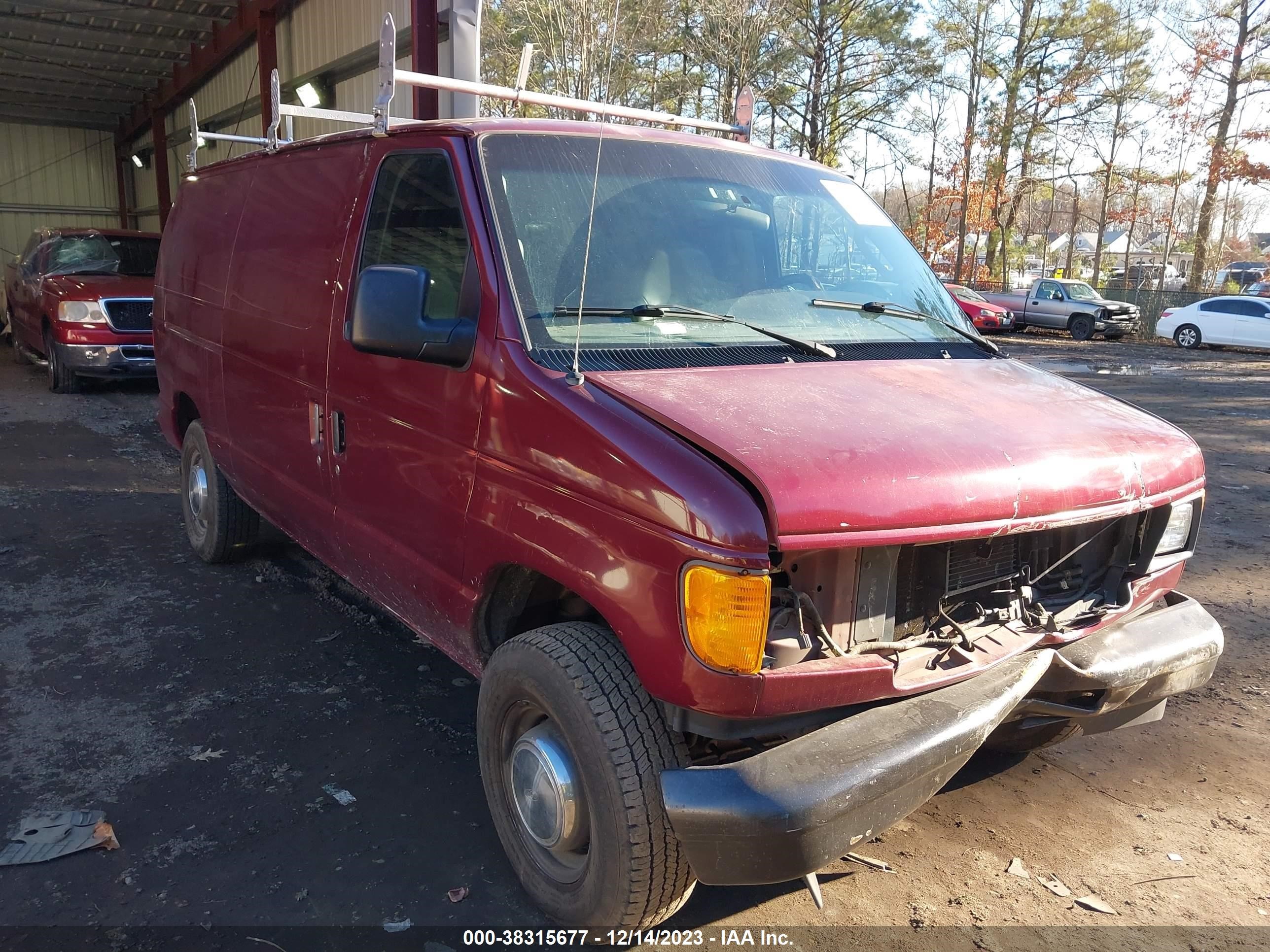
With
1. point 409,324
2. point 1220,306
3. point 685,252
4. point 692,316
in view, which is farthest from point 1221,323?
point 409,324

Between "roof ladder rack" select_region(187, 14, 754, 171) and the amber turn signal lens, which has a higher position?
"roof ladder rack" select_region(187, 14, 754, 171)

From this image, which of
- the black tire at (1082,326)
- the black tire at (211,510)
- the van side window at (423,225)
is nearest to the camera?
the van side window at (423,225)

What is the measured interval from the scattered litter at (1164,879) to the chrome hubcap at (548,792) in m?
1.76

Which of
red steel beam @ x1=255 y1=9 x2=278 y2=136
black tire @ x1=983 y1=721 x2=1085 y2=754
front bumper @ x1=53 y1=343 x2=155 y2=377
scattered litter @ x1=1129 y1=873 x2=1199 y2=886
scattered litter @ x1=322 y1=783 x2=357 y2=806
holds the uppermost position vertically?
red steel beam @ x1=255 y1=9 x2=278 y2=136

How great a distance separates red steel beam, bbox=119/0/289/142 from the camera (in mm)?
13984

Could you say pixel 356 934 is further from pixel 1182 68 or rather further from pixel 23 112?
pixel 1182 68

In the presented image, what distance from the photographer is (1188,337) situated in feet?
80.0

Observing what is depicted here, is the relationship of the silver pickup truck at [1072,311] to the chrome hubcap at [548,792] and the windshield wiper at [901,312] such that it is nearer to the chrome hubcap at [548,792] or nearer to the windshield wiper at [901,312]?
the windshield wiper at [901,312]

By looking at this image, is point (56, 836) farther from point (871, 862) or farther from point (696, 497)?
point (871, 862)

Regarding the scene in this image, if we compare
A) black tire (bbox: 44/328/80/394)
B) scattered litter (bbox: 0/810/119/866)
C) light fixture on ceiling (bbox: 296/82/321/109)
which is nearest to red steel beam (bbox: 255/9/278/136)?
light fixture on ceiling (bbox: 296/82/321/109)

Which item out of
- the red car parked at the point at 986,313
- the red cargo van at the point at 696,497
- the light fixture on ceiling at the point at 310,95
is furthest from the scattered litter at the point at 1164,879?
the red car parked at the point at 986,313

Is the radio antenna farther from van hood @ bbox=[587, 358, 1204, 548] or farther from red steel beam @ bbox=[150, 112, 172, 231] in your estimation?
red steel beam @ bbox=[150, 112, 172, 231]

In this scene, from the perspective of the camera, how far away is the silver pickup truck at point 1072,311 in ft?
85.3

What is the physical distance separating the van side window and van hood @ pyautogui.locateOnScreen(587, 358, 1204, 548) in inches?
32.9
